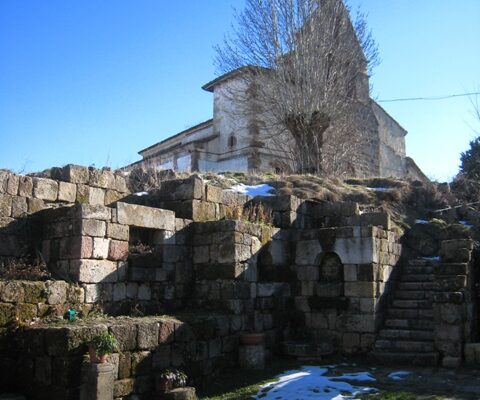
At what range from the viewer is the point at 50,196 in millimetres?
9227

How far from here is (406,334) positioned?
10.1 meters

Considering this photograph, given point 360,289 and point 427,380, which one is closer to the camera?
point 427,380

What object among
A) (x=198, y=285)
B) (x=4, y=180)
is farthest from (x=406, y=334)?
(x=4, y=180)

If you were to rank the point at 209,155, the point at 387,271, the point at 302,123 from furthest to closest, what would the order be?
the point at 209,155 < the point at 302,123 < the point at 387,271

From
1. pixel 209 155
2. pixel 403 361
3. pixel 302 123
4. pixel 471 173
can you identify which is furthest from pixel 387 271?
pixel 209 155

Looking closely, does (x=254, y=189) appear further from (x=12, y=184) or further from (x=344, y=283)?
(x=12, y=184)

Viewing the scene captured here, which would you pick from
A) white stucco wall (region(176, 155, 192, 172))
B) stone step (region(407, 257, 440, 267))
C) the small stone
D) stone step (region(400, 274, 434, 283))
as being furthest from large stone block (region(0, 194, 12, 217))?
white stucco wall (region(176, 155, 192, 172))

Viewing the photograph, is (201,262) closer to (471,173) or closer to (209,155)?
(471,173)

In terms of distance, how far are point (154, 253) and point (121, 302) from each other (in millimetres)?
1124

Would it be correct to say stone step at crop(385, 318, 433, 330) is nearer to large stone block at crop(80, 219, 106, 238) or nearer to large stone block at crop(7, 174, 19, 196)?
large stone block at crop(80, 219, 106, 238)

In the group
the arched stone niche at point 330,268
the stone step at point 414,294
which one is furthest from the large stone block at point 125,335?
the stone step at point 414,294

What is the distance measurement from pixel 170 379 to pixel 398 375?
3.81m

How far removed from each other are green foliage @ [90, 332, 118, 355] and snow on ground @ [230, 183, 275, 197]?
771cm

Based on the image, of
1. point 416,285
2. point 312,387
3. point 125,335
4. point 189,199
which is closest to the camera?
point 125,335
